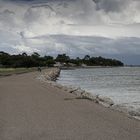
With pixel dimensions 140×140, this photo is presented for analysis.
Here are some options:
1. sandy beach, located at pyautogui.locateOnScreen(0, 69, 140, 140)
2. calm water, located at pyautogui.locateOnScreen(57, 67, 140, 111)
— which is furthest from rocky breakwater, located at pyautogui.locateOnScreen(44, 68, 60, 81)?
sandy beach, located at pyautogui.locateOnScreen(0, 69, 140, 140)

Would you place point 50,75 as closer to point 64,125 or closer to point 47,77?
point 47,77

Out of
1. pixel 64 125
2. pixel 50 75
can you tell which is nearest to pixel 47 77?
pixel 50 75

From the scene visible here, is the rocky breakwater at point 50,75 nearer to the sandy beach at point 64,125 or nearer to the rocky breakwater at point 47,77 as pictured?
the rocky breakwater at point 47,77

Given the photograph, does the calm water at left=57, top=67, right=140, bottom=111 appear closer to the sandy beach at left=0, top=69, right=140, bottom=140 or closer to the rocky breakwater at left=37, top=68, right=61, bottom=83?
the rocky breakwater at left=37, top=68, right=61, bottom=83

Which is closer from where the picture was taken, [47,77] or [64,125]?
[64,125]

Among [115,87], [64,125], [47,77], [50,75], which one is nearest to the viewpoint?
[64,125]

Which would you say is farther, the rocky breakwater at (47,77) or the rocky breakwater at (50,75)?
the rocky breakwater at (50,75)

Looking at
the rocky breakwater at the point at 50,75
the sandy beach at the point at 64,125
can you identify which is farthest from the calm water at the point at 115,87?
the sandy beach at the point at 64,125

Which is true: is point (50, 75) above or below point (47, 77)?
below

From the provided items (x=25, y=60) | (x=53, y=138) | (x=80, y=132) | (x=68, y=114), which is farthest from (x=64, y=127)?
(x=25, y=60)

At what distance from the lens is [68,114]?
15.5 metres

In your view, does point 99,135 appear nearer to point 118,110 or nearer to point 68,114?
point 68,114

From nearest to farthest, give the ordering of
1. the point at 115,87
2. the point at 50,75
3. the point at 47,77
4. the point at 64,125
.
→ the point at 64,125
the point at 115,87
the point at 47,77
the point at 50,75

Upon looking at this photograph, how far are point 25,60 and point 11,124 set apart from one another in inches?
6131
